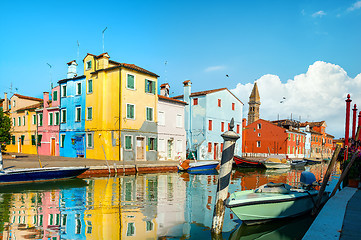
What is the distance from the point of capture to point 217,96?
36.3 metres

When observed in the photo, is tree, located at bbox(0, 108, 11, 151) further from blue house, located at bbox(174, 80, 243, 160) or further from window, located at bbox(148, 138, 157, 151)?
blue house, located at bbox(174, 80, 243, 160)

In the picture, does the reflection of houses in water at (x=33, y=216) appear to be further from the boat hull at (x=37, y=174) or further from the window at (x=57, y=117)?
the window at (x=57, y=117)

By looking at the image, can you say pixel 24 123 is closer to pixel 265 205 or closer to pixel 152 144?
pixel 152 144

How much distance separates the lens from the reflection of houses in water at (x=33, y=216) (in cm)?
762

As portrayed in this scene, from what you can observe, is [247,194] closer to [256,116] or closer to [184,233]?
[184,233]

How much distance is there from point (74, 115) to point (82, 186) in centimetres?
1510

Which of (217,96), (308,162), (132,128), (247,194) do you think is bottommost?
(308,162)

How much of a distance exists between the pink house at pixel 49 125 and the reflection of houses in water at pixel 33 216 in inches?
763

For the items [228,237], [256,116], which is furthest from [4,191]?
[256,116]

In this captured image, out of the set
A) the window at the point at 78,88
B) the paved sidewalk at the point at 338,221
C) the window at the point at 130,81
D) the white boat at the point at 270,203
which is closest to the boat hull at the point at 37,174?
the window at the point at 130,81

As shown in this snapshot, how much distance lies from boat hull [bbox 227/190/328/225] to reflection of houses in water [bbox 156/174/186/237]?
6.95 feet

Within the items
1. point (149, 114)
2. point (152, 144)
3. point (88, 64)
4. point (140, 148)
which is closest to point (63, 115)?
point (88, 64)

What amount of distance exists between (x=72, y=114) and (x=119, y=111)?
23.0ft

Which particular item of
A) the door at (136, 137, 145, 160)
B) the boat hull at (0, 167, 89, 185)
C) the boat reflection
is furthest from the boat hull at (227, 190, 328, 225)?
the door at (136, 137, 145, 160)
